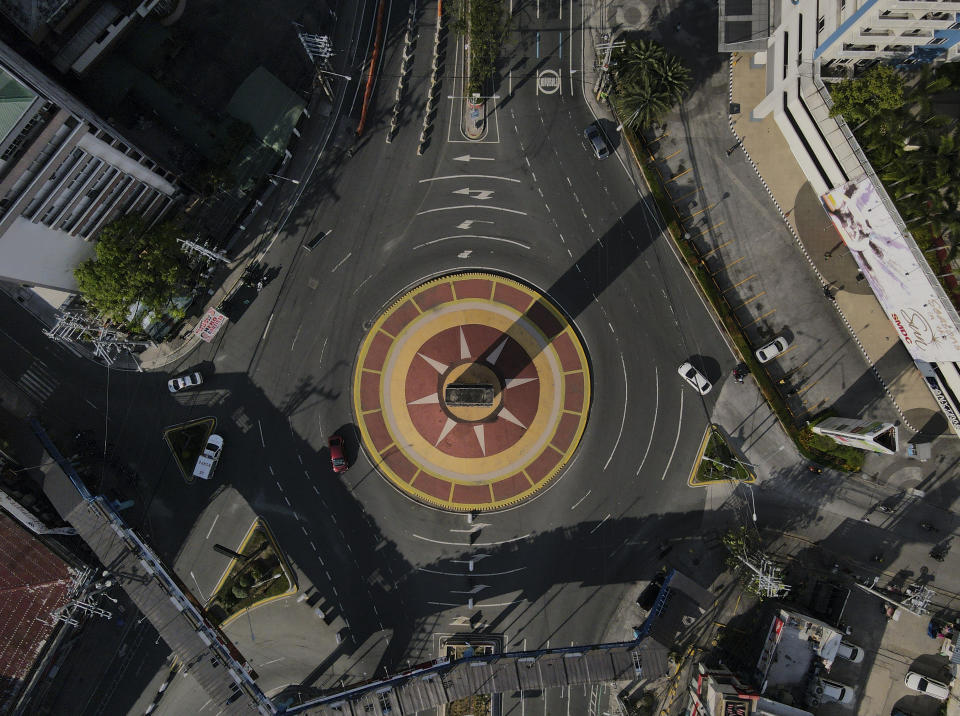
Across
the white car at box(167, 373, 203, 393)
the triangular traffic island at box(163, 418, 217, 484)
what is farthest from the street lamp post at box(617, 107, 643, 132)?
the triangular traffic island at box(163, 418, 217, 484)

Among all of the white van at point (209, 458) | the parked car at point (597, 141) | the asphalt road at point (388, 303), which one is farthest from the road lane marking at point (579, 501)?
the white van at point (209, 458)

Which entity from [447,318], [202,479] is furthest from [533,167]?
[202,479]

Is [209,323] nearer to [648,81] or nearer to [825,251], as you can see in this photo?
[648,81]

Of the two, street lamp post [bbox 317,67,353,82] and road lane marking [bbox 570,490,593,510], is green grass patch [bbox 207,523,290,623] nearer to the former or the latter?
road lane marking [bbox 570,490,593,510]

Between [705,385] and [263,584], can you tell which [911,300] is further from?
[263,584]

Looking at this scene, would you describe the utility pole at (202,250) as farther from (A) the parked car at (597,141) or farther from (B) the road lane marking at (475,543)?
(A) the parked car at (597,141)

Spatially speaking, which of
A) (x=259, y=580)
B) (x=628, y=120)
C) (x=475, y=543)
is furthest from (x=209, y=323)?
(x=628, y=120)
